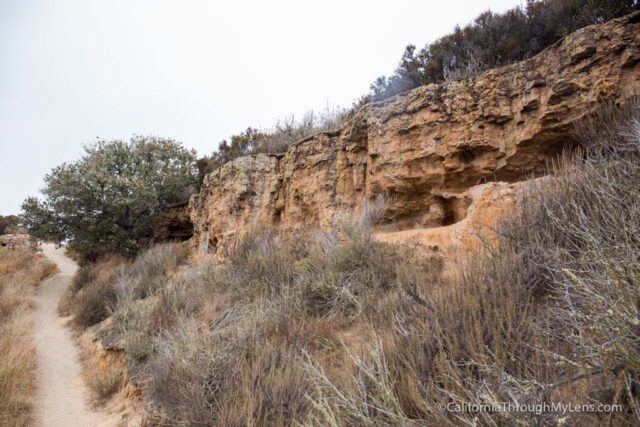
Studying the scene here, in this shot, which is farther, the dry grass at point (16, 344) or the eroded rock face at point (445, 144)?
the eroded rock face at point (445, 144)

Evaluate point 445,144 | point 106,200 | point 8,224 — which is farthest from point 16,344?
point 8,224

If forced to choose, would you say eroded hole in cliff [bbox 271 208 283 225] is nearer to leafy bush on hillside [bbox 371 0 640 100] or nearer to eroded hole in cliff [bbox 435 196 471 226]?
eroded hole in cliff [bbox 435 196 471 226]

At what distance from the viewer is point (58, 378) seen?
5617 mm

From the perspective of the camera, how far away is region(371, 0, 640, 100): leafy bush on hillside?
6.33m

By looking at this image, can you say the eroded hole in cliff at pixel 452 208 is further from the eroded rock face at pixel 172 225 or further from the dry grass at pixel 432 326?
the eroded rock face at pixel 172 225

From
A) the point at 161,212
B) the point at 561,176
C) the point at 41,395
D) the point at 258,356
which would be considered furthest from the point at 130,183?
the point at 561,176

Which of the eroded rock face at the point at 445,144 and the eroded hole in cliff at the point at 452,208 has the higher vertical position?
the eroded rock face at the point at 445,144

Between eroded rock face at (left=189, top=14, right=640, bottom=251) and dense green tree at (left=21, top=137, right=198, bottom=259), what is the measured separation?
5.85m

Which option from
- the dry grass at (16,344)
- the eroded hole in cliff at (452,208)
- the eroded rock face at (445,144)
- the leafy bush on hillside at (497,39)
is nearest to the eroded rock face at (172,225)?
the dry grass at (16,344)

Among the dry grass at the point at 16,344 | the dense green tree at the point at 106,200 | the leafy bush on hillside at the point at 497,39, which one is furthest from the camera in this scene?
the dense green tree at the point at 106,200

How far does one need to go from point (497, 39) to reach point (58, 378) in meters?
11.3

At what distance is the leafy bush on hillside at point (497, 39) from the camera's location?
6.33 metres

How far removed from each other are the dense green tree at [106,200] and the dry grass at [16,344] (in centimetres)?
168

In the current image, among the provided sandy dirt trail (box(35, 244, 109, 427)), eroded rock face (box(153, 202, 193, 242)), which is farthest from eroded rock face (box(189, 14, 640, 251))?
eroded rock face (box(153, 202, 193, 242))
